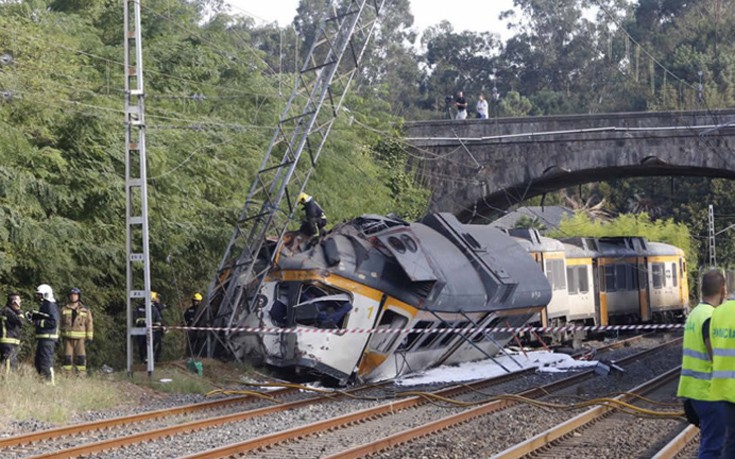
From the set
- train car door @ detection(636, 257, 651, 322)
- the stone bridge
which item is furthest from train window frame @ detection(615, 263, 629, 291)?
the stone bridge

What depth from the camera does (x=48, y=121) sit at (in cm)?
2111

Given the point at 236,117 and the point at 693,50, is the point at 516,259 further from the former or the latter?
the point at 693,50

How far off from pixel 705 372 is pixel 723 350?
355mm

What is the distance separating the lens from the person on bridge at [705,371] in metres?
8.12

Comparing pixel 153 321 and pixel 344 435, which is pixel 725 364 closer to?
pixel 344 435

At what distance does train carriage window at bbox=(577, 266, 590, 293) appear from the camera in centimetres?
3092

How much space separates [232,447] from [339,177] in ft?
70.2

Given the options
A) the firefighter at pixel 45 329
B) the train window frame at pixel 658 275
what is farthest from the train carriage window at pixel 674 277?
the firefighter at pixel 45 329

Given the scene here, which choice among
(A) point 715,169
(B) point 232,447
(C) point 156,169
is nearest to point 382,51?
(A) point 715,169

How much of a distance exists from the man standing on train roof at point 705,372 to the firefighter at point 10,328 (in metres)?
12.9

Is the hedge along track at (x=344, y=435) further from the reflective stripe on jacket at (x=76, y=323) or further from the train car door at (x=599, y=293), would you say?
the train car door at (x=599, y=293)

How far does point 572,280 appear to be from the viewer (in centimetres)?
3038

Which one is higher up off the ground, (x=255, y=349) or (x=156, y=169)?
(x=156, y=169)

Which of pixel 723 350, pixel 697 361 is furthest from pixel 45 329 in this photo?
pixel 723 350
